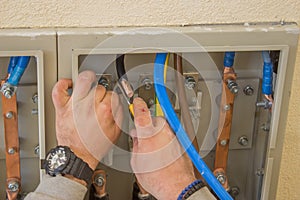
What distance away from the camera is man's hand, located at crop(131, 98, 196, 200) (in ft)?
2.36

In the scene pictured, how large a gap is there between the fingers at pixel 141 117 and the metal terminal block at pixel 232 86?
0.13 m

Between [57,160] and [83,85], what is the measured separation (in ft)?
0.35

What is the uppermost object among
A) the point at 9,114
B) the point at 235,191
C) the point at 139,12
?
the point at 139,12

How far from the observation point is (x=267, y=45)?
2.35 feet

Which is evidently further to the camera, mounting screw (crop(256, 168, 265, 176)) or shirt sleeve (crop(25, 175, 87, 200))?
mounting screw (crop(256, 168, 265, 176))

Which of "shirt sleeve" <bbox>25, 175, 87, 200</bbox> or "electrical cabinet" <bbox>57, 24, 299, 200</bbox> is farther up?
"electrical cabinet" <bbox>57, 24, 299, 200</bbox>

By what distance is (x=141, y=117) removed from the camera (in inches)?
27.8

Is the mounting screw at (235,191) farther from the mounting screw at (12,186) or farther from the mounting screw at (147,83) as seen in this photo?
the mounting screw at (12,186)

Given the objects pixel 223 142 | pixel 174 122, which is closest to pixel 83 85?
pixel 174 122

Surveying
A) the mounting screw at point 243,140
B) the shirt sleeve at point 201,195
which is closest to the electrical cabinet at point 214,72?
the mounting screw at point 243,140

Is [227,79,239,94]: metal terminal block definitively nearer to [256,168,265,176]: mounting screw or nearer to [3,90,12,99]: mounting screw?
[256,168,265,176]: mounting screw

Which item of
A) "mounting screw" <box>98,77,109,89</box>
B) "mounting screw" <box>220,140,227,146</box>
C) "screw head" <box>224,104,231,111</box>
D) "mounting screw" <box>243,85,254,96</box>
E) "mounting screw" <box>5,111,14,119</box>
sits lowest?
"mounting screw" <box>220,140,227,146</box>

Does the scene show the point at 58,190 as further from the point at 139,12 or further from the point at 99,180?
the point at 139,12

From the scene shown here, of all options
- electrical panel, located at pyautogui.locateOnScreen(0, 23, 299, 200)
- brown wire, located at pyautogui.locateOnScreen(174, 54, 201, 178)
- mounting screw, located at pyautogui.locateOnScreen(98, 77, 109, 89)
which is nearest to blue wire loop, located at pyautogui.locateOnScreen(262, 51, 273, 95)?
electrical panel, located at pyautogui.locateOnScreen(0, 23, 299, 200)
